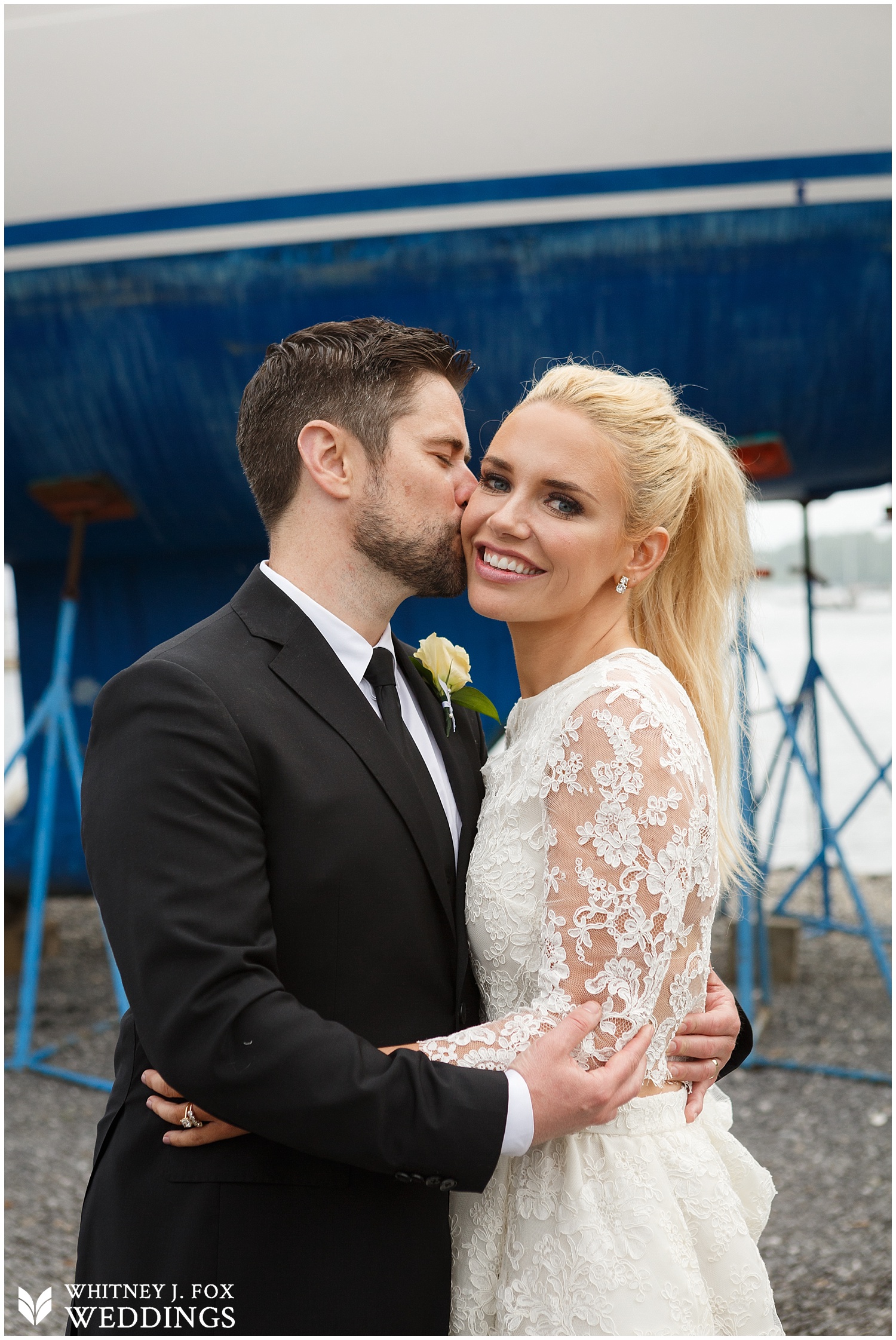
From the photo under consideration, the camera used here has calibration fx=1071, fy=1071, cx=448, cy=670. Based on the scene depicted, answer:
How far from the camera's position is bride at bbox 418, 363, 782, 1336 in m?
1.50

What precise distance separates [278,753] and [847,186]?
384cm

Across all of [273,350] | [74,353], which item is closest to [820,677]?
[74,353]

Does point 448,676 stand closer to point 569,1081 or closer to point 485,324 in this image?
point 569,1081

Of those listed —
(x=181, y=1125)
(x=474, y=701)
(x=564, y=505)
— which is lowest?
(x=181, y=1125)

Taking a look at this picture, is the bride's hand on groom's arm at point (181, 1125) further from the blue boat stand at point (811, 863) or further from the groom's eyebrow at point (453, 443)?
the blue boat stand at point (811, 863)

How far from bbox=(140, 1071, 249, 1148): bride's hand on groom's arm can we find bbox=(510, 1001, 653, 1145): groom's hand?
0.40 m

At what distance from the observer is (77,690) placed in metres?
6.13

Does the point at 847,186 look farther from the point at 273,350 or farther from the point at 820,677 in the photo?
the point at 273,350

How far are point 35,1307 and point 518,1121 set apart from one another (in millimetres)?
2406

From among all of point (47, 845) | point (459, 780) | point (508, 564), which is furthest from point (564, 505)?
point (47, 845)

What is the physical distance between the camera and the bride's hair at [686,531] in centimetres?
174

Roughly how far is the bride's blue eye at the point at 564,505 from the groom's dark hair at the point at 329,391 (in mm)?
296

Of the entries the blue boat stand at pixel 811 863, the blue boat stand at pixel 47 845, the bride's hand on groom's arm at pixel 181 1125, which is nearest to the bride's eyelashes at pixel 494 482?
the bride's hand on groom's arm at pixel 181 1125

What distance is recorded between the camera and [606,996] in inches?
58.7
